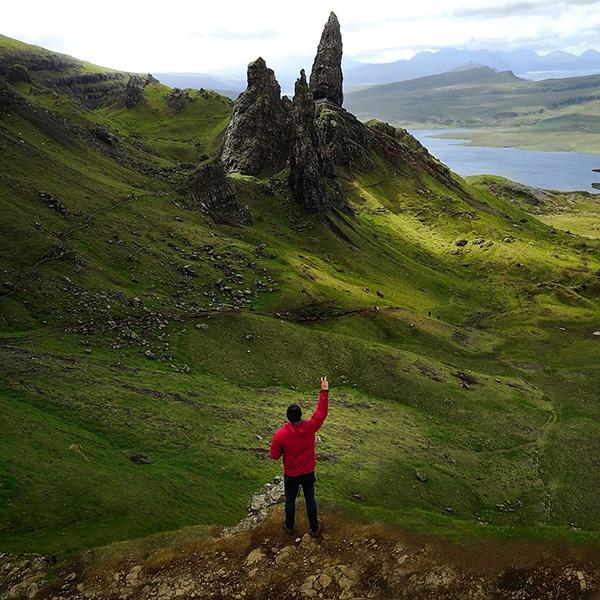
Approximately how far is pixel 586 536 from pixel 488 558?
594 cm

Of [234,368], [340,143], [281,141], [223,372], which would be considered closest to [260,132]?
[281,141]

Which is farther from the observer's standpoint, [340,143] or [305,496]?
[340,143]

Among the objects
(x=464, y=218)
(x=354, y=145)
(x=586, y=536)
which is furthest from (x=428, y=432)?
(x=354, y=145)

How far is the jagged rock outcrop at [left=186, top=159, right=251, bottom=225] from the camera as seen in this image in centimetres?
8844

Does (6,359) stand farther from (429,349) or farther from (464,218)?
(464,218)

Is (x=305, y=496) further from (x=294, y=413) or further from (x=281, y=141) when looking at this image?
(x=281, y=141)

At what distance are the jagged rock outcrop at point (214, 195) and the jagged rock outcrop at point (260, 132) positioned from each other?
40927mm

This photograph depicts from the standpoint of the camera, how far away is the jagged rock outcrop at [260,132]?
13475cm

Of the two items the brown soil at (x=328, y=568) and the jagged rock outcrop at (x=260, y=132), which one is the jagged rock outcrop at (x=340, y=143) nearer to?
the jagged rock outcrop at (x=260, y=132)

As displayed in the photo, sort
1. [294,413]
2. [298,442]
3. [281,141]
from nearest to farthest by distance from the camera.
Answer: [294,413] < [298,442] < [281,141]

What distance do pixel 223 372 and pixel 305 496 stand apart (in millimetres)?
27276

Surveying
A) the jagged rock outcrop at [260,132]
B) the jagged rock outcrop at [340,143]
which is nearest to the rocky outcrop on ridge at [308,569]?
the jagged rock outcrop at [260,132]

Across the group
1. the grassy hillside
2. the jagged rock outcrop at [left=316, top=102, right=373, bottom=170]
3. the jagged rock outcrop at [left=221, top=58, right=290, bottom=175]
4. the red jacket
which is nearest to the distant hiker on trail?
the red jacket

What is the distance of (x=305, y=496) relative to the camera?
68.7ft
